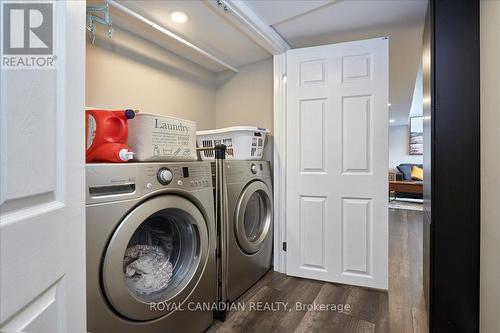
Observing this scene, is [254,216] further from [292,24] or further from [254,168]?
[292,24]

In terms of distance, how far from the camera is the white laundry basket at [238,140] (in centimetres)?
202

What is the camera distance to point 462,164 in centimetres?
132

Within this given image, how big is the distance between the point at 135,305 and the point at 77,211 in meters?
0.62

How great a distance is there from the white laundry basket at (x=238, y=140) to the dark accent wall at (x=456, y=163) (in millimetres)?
1197

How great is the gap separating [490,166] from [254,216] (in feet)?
5.14

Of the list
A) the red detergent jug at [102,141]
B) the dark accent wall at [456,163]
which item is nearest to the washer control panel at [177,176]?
the red detergent jug at [102,141]

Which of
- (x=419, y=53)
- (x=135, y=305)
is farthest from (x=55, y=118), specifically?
(x=419, y=53)

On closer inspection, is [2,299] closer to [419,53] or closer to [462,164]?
[462,164]

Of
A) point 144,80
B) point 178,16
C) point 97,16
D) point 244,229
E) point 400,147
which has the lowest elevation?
point 244,229

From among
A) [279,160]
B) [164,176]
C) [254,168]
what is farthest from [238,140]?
[164,176]

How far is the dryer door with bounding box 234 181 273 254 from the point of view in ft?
6.01

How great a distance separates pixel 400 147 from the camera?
7.96 metres

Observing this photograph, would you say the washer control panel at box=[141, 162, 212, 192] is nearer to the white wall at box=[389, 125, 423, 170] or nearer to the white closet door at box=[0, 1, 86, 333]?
the white closet door at box=[0, 1, 86, 333]
